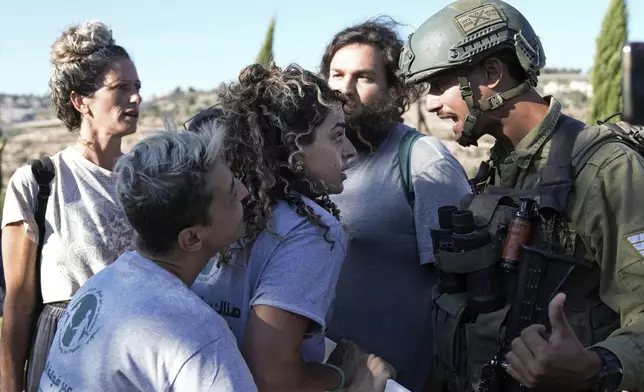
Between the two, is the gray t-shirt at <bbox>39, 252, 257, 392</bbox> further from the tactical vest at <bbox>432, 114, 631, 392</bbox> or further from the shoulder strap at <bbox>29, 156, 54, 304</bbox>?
the shoulder strap at <bbox>29, 156, 54, 304</bbox>

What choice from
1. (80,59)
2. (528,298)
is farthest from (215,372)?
(80,59)

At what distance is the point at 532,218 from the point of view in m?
2.24

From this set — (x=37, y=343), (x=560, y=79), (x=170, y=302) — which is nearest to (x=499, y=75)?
(x=170, y=302)

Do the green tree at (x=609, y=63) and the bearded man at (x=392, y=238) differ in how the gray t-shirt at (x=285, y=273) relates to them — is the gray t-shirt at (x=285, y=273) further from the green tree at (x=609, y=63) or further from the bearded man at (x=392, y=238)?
the green tree at (x=609, y=63)

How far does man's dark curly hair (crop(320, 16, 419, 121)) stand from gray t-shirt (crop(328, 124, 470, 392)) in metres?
0.29

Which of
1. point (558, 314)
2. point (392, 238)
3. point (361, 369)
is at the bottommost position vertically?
point (361, 369)

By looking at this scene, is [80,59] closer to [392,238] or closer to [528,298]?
[392,238]

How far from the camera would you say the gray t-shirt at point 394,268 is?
2857 millimetres

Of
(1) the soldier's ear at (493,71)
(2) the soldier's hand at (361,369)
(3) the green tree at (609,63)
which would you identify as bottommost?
(3) the green tree at (609,63)

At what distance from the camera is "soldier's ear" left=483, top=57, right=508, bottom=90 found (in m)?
2.41

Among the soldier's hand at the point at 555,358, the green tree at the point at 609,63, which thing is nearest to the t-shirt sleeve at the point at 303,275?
the soldier's hand at the point at 555,358

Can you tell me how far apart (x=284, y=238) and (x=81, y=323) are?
1.85ft

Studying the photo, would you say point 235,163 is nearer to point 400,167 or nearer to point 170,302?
point 170,302

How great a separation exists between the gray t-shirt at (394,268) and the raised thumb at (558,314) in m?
0.93
